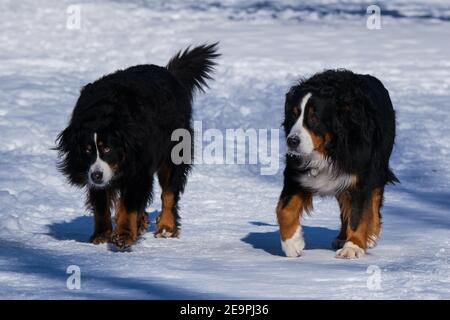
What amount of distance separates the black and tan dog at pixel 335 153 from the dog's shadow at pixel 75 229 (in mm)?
1705

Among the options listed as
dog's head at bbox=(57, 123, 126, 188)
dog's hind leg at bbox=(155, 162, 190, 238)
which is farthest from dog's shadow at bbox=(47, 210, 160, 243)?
dog's head at bbox=(57, 123, 126, 188)

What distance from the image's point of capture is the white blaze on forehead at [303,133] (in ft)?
24.9

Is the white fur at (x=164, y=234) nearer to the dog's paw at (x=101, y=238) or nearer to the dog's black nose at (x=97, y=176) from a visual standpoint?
the dog's paw at (x=101, y=238)

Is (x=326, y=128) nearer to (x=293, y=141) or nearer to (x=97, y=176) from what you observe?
(x=293, y=141)

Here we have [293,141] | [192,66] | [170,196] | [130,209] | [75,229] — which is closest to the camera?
[293,141]

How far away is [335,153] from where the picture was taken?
25.7 ft

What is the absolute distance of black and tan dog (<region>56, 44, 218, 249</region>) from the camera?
26.7 feet

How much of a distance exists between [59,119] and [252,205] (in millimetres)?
4460

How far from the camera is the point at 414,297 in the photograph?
6262 millimetres

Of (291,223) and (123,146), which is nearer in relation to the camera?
(291,223)

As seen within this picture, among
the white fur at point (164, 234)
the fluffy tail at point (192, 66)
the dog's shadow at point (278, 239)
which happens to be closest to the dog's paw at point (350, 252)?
the dog's shadow at point (278, 239)

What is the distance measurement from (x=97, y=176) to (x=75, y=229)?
1.28m

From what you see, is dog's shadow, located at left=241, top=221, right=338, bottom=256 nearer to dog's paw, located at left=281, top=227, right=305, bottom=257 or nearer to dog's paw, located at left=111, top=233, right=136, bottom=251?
dog's paw, located at left=281, top=227, right=305, bottom=257

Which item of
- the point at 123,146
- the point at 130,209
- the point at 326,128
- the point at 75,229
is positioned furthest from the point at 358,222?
the point at 75,229
